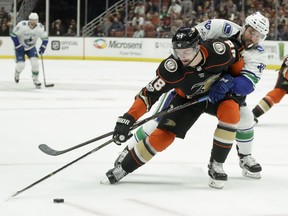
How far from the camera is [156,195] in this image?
382 centimetres

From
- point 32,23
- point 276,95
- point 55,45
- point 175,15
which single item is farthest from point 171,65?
point 55,45

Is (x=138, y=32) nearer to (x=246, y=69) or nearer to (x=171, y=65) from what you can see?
(x=246, y=69)

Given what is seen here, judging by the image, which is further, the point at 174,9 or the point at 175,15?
the point at 174,9

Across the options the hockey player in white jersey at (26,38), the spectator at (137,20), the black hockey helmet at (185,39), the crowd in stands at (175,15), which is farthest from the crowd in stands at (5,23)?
the black hockey helmet at (185,39)

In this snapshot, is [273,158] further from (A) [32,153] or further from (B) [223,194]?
(A) [32,153]

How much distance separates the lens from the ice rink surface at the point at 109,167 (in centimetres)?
352

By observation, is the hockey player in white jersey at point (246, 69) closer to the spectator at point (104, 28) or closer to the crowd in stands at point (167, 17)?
the crowd in stands at point (167, 17)

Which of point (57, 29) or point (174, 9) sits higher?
point (174, 9)

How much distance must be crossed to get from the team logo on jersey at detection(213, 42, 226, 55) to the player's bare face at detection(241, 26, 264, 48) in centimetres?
32

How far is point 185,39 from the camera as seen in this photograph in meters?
3.77

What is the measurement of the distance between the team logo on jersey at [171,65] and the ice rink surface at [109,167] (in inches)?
25.6

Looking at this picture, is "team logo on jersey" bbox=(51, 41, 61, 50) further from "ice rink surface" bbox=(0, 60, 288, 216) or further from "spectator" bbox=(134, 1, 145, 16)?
"ice rink surface" bbox=(0, 60, 288, 216)

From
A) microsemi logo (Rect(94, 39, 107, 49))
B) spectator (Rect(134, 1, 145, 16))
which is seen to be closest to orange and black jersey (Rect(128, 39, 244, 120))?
spectator (Rect(134, 1, 145, 16))

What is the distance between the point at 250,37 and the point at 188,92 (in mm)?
542
